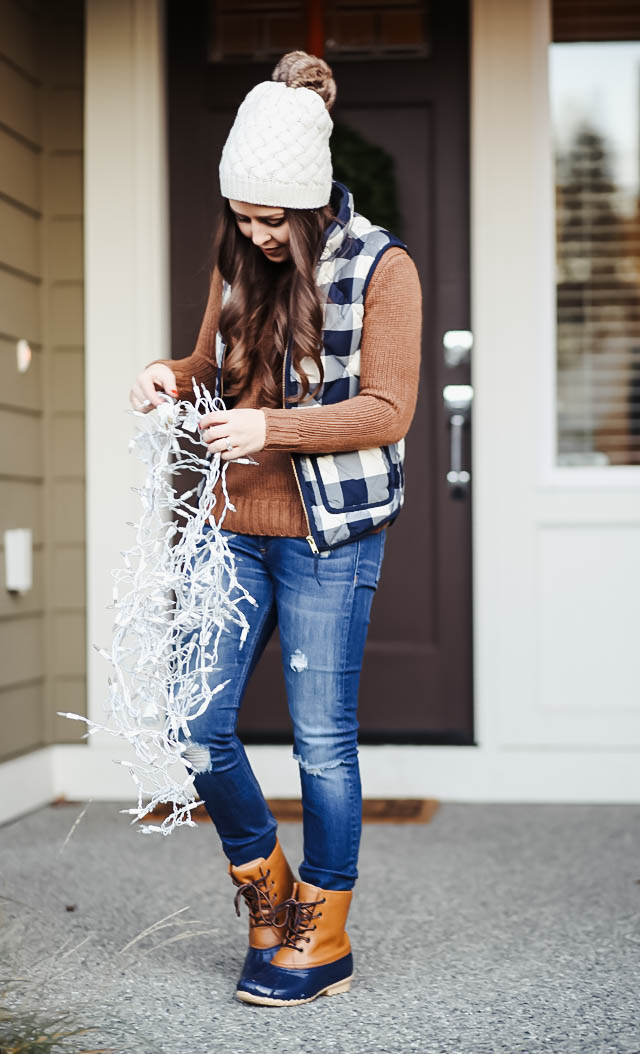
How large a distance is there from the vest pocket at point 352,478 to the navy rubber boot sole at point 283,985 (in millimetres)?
779

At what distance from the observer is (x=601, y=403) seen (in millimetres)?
3621

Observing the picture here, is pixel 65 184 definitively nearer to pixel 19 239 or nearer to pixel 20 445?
pixel 19 239

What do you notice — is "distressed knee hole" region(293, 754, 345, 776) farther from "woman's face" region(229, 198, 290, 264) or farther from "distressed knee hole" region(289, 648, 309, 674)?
"woman's face" region(229, 198, 290, 264)

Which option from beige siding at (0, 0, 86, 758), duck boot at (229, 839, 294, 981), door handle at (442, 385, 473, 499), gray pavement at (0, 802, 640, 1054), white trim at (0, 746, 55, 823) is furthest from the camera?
door handle at (442, 385, 473, 499)

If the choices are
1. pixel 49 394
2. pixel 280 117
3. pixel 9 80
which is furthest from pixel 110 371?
pixel 280 117

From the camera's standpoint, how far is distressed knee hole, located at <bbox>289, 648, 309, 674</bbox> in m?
1.99

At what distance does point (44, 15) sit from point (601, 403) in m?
1.98

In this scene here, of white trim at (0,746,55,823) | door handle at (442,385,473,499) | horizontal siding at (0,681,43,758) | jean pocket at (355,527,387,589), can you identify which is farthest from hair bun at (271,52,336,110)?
white trim at (0,746,55,823)

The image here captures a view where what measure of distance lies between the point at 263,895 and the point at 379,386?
2.86 ft

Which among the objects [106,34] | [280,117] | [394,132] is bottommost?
[280,117]

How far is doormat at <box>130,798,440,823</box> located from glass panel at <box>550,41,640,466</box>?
1.09m

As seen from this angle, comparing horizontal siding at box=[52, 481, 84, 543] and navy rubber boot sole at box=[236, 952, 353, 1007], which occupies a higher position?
horizontal siding at box=[52, 481, 84, 543]

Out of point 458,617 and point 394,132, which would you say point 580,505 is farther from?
point 394,132

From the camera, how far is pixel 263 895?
6.72 feet
